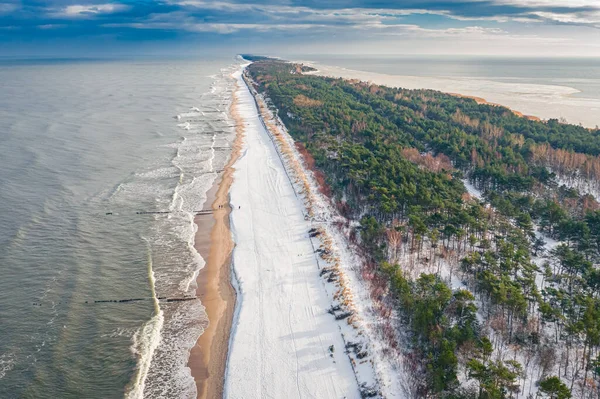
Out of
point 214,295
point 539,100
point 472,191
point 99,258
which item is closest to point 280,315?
point 214,295

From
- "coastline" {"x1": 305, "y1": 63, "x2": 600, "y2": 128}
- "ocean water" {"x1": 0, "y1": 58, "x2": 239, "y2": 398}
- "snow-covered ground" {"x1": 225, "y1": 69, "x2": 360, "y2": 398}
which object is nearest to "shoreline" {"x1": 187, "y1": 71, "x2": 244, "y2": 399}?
"snow-covered ground" {"x1": 225, "y1": 69, "x2": 360, "y2": 398}

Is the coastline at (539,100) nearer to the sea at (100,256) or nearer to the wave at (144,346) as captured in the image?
the sea at (100,256)

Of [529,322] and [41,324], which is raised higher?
[529,322]

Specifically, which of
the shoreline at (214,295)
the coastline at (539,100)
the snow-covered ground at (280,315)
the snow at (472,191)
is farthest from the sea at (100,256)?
the coastline at (539,100)

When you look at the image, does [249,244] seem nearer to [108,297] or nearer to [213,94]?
[108,297]

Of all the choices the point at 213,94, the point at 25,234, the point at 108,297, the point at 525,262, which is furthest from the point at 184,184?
the point at 213,94

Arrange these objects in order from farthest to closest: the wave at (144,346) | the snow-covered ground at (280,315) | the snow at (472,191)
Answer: the snow at (472,191), the snow-covered ground at (280,315), the wave at (144,346)
